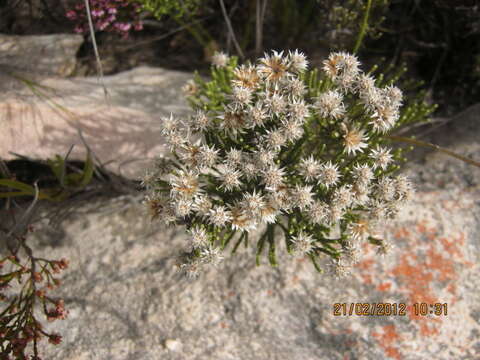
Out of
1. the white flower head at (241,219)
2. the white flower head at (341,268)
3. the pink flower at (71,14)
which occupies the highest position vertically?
the pink flower at (71,14)

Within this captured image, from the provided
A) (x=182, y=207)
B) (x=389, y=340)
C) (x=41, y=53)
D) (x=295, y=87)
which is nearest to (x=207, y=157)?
(x=182, y=207)

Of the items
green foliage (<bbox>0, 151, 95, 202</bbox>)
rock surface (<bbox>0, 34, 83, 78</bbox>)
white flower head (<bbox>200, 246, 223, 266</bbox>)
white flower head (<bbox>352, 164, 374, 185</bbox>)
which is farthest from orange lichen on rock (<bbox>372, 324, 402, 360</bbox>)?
rock surface (<bbox>0, 34, 83, 78</bbox>)

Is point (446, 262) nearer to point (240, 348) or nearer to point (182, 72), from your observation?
point (240, 348)

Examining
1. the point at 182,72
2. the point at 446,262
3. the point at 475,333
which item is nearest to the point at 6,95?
the point at 182,72

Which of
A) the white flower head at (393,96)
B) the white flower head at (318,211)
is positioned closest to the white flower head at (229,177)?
the white flower head at (318,211)

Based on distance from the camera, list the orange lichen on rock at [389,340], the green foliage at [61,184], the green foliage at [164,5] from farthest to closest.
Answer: the green foliage at [164,5] → the green foliage at [61,184] → the orange lichen on rock at [389,340]

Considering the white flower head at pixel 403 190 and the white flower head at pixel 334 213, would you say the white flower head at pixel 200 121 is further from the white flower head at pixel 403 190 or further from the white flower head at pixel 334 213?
the white flower head at pixel 403 190
